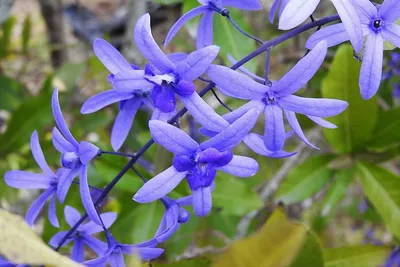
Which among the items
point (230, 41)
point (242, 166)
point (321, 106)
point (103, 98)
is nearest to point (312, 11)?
point (321, 106)

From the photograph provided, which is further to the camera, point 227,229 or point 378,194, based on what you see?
point 227,229

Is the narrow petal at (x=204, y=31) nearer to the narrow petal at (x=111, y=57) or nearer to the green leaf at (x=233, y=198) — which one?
the narrow petal at (x=111, y=57)

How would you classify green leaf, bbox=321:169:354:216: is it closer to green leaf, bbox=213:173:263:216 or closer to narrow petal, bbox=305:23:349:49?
green leaf, bbox=213:173:263:216

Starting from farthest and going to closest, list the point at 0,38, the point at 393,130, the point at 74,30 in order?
the point at 74,30
the point at 0,38
the point at 393,130

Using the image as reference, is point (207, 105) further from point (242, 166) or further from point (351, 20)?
point (351, 20)

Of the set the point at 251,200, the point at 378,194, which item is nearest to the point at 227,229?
the point at 251,200

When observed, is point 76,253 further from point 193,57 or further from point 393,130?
point 393,130

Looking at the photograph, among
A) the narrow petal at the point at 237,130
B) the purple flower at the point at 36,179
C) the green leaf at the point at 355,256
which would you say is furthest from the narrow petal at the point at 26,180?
the green leaf at the point at 355,256
